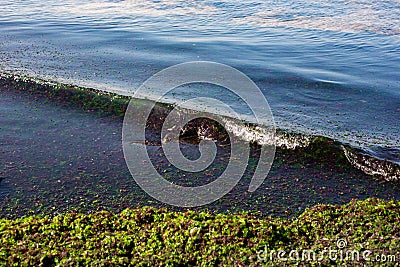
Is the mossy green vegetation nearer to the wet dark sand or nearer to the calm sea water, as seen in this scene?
the wet dark sand

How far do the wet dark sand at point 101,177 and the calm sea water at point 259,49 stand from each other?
3.29 ft

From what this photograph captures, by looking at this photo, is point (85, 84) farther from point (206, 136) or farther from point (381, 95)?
point (381, 95)

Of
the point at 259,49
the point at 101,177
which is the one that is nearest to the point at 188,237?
the point at 101,177

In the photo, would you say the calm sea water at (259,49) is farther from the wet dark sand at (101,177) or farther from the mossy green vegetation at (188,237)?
the mossy green vegetation at (188,237)

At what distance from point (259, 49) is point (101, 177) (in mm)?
7824

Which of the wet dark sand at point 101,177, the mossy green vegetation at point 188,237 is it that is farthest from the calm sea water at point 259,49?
the mossy green vegetation at point 188,237

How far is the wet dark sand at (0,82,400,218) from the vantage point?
6.23 metres

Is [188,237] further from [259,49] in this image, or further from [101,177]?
[259,49]

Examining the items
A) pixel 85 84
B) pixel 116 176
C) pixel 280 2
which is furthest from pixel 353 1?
pixel 116 176

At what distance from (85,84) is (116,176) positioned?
3836mm

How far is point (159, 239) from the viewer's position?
4668 mm

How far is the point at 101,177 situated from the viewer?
6.86m

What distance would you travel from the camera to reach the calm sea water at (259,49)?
30.2ft

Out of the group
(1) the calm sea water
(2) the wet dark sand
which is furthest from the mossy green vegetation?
(1) the calm sea water
